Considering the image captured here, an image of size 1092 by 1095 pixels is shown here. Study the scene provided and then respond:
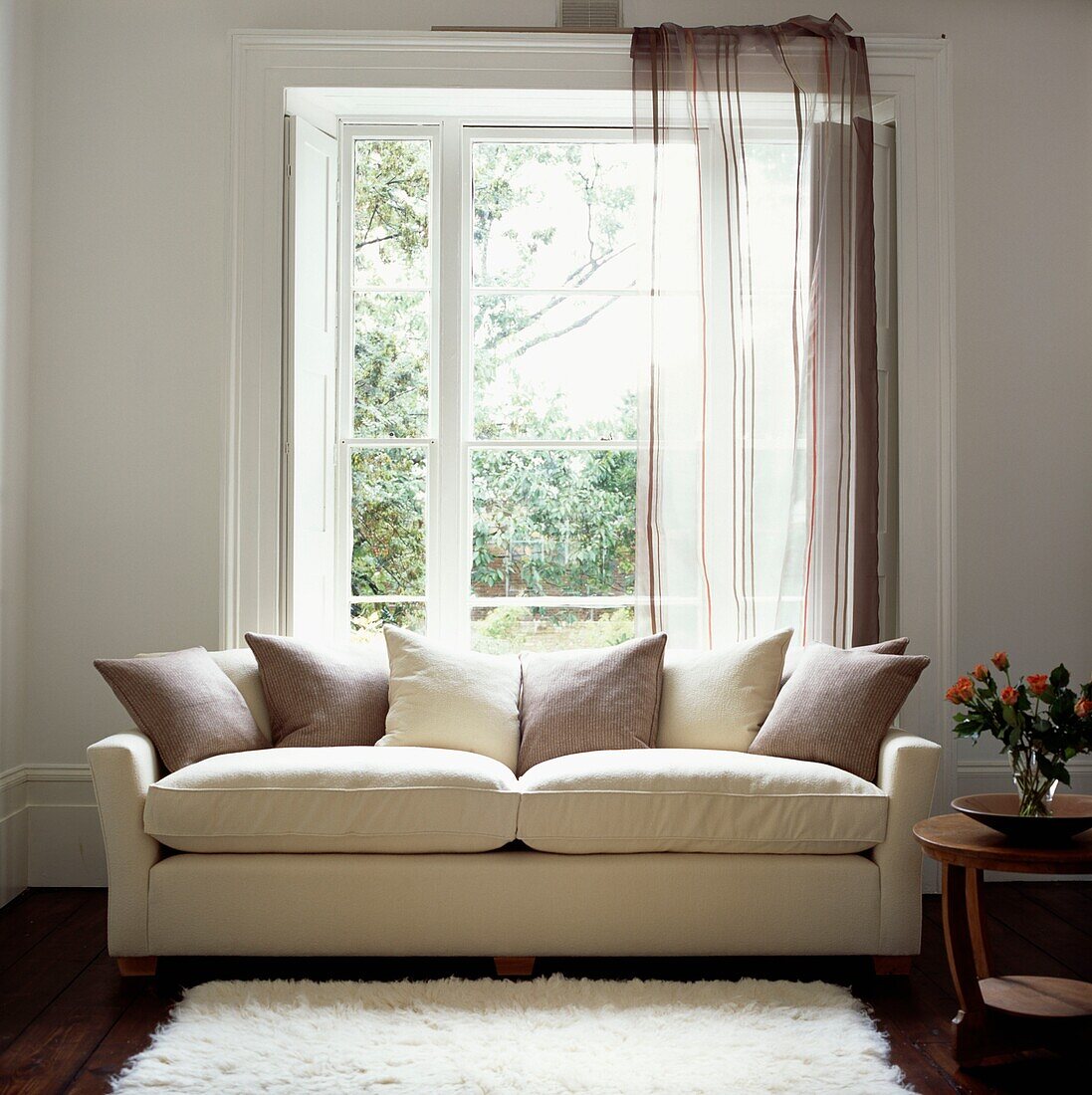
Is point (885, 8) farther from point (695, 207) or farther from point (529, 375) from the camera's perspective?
point (529, 375)

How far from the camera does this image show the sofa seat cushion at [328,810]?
9.00ft

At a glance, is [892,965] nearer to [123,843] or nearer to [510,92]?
[123,843]

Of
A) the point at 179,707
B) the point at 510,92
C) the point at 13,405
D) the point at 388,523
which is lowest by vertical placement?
the point at 179,707

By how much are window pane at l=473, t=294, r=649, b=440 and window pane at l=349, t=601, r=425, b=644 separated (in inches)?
27.9

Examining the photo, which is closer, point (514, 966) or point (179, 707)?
point (514, 966)

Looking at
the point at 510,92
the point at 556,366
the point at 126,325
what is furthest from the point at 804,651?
the point at 126,325

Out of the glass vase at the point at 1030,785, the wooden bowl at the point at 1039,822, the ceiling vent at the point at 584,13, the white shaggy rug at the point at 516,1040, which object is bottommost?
the white shaggy rug at the point at 516,1040

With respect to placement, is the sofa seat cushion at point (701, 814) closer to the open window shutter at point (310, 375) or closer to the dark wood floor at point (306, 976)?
the dark wood floor at point (306, 976)

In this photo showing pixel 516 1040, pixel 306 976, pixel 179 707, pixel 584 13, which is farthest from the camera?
pixel 584 13

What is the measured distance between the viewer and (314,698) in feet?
10.7

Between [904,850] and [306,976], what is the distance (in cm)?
156

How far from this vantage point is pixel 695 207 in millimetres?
3748

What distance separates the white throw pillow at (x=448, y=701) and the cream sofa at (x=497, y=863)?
0.39 m

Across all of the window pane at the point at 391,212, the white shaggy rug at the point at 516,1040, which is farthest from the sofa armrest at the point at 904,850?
the window pane at the point at 391,212
